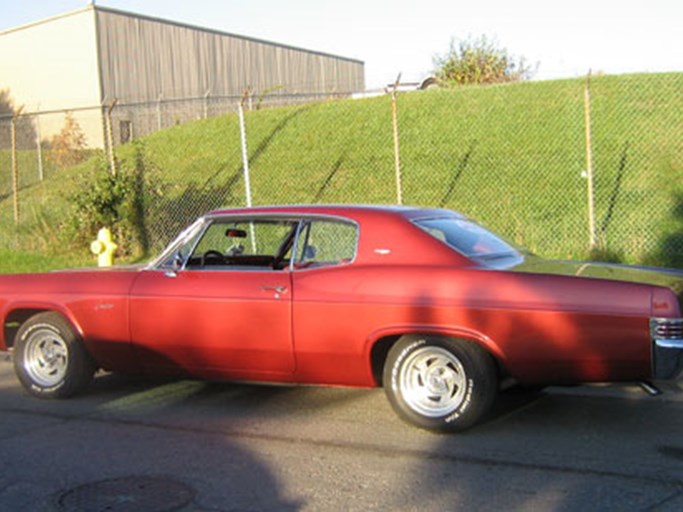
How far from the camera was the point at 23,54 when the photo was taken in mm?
38250

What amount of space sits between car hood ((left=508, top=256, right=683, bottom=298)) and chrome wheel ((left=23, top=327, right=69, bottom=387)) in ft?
11.9

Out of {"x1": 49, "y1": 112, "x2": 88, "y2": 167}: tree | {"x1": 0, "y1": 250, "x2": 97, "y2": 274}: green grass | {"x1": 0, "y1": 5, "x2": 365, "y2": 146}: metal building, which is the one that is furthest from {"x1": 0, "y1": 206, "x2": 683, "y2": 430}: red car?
{"x1": 0, "y1": 5, "x2": 365, "y2": 146}: metal building

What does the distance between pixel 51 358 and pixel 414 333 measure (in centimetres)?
310

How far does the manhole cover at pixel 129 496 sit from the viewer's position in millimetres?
4289

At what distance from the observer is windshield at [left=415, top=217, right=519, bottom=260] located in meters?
5.73

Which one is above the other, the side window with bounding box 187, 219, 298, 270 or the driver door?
the side window with bounding box 187, 219, 298, 270

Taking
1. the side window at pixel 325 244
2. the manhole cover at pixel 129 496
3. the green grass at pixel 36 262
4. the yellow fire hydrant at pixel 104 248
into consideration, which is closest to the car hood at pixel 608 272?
the side window at pixel 325 244

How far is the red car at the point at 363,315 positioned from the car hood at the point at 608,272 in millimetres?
20

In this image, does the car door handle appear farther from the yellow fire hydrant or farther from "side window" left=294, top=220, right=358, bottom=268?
the yellow fire hydrant

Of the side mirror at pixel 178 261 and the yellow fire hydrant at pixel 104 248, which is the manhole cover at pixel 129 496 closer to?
the side mirror at pixel 178 261

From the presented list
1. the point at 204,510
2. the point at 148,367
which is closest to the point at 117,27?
the point at 148,367

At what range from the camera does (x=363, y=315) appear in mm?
5504

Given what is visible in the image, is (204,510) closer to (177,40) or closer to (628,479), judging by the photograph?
(628,479)

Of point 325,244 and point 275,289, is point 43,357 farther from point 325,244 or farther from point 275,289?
point 325,244
